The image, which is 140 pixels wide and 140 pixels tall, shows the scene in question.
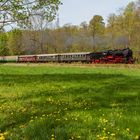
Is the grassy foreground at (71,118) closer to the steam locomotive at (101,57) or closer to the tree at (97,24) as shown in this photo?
the steam locomotive at (101,57)

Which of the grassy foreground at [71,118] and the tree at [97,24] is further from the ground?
the tree at [97,24]

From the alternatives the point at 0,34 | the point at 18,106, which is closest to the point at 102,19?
the point at 0,34

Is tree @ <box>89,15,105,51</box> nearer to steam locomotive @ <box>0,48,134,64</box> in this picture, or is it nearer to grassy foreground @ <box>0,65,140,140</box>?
steam locomotive @ <box>0,48,134,64</box>

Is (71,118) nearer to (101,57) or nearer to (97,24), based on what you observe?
(101,57)

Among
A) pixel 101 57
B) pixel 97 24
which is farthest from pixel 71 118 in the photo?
pixel 97 24

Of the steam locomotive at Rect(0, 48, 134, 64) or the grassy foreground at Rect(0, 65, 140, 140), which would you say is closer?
the grassy foreground at Rect(0, 65, 140, 140)

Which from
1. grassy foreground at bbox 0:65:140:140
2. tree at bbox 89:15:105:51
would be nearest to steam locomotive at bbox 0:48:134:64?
tree at bbox 89:15:105:51

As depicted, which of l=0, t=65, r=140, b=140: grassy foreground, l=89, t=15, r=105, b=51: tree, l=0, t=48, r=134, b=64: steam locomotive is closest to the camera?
l=0, t=65, r=140, b=140: grassy foreground

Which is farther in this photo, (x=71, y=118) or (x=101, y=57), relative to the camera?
(x=101, y=57)

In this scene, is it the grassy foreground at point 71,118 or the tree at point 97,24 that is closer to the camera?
the grassy foreground at point 71,118

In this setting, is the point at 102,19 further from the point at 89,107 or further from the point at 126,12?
the point at 89,107

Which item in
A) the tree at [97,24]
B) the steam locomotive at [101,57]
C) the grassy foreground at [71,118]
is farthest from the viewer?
the tree at [97,24]

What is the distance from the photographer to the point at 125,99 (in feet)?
51.9

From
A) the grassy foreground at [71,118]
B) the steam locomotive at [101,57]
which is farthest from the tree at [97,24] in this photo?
the grassy foreground at [71,118]
